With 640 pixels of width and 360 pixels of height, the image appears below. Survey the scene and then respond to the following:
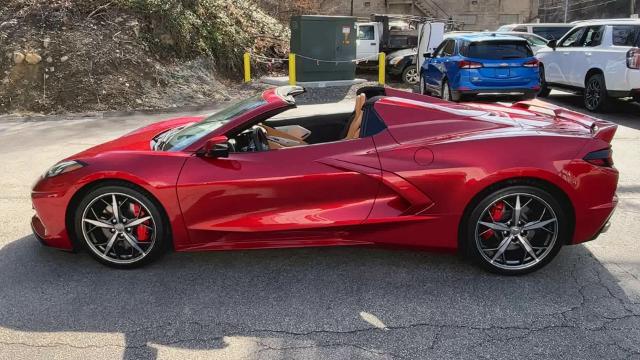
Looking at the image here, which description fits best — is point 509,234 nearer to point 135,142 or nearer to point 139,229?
point 139,229

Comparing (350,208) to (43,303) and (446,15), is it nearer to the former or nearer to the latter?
(43,303)

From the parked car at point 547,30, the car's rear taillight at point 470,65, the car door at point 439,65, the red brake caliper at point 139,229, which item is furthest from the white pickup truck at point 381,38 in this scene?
the red brake caliper at point 139,229

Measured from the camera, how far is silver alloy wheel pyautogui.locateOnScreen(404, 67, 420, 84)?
1650cm

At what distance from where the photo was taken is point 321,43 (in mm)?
15258

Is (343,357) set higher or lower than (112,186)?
lower

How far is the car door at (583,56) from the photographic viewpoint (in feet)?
35.4

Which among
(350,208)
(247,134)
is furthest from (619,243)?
(247,134)

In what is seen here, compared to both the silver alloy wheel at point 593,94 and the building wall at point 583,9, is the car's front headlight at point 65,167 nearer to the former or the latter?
the silver alloy wheel at point 593,94

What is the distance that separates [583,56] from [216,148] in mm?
9761

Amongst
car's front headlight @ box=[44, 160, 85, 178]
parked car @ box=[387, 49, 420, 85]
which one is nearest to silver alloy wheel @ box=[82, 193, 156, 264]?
car's front headlight @ box=[44, 160, 85, 178]

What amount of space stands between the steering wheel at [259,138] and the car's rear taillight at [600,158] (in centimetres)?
222

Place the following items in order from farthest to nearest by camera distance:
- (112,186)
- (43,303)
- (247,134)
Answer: (247,134) → (112,186) → (43,303)

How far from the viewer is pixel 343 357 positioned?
115 inches

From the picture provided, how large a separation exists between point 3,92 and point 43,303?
10.6 meters
